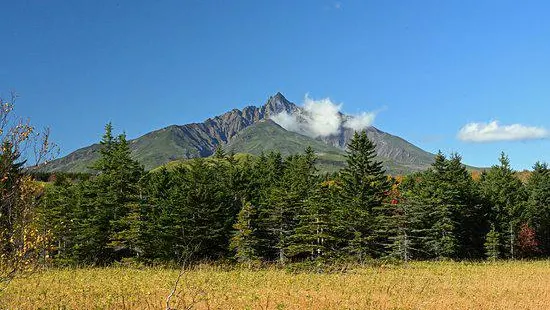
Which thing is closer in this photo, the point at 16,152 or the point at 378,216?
the point at 16,152

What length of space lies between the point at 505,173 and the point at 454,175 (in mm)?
12500

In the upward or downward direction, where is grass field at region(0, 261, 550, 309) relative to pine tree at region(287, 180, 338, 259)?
downward

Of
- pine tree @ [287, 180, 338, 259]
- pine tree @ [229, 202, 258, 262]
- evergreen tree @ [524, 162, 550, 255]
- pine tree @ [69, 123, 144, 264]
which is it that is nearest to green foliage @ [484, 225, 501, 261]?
evergreen tree @ [524, 162, 550, 255]

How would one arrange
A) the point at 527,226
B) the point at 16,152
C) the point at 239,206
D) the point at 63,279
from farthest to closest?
1. the point at 527,226
2. the point at 239,206
3. the point at 63,279
4. the point at 16,152

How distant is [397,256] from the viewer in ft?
151

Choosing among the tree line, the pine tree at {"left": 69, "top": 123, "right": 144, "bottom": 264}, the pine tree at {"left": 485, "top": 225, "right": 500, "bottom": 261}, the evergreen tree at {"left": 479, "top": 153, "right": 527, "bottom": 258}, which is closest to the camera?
the tree line

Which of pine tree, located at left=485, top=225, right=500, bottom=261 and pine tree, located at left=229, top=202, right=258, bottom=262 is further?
pine tree, located at left=485, top=225, right=500, bottom=261

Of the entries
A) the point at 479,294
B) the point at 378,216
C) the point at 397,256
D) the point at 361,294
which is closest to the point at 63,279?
the point at 361,294

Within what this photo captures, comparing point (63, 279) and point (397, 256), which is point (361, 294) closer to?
point (63, 279)

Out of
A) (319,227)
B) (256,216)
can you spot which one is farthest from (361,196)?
(256,216)

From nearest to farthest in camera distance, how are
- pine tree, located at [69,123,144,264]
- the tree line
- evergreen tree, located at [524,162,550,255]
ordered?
the tree line < pine tree, located at [69,123,144,264] < evergreen tree, located at [524,162,550,255]

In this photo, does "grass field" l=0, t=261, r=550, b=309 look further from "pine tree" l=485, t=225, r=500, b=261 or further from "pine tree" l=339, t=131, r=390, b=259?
"pine tree" l=485, t=225, r=500, b=261

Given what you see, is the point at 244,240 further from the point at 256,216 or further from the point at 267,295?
the point at 267,295

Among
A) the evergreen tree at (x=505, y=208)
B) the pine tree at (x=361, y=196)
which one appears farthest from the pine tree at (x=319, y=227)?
the evergreen tree at (x=505, y=208)
